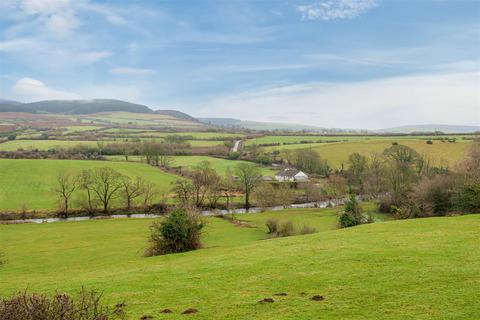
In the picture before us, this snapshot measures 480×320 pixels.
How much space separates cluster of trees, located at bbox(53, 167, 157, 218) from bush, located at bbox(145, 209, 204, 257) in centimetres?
4732

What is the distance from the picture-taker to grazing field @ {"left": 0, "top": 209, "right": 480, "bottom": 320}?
13.1 meters

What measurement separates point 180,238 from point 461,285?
22259mm

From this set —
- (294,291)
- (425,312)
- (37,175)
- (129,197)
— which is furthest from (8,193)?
(425,312)

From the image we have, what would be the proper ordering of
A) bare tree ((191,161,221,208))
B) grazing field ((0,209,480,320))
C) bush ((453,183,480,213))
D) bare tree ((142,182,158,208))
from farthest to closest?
bare tree ((191,161,221,208)), bare tree ((142,182,158,208)), bush ((453,183,480,213)), grazing field ((0,209,480,320))

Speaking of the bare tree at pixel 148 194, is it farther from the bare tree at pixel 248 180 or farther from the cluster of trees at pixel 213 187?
the bare tree at pixel 248 180

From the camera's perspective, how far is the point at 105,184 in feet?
259

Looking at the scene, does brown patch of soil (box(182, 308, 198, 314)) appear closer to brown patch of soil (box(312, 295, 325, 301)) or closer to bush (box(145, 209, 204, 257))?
brown patch of soil (box(312, 295, 325, 301))

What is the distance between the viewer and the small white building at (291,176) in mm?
102312

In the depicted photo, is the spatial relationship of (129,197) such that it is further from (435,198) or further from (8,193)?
(435,198)

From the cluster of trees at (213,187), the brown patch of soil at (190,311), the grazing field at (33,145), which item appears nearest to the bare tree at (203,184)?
the cluster of trees at (213,187)

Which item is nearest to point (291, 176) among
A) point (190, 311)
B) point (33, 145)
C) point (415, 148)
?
point (415, 148)

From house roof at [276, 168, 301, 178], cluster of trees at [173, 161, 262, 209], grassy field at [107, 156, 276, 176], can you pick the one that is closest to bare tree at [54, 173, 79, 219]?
cluster of trees at [173, 161, 262, 209]

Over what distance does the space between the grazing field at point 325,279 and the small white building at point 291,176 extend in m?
71.6

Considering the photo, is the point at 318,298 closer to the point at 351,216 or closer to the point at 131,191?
the point at 351,216
